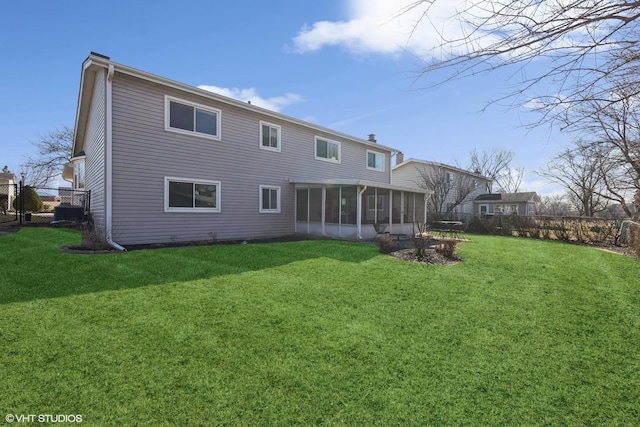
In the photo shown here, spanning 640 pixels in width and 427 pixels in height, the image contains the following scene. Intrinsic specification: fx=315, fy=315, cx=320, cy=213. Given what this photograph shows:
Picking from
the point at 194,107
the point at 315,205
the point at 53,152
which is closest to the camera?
the point at 194,107

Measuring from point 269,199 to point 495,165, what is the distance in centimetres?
3178

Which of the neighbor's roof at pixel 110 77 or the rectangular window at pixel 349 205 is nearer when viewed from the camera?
the neighbor's roof at pixel 110 77

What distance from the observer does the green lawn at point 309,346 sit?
8.24 ft

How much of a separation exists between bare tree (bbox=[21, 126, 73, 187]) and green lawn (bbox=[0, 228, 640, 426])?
28.5m

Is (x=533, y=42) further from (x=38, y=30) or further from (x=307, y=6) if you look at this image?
(x=38, y=30)

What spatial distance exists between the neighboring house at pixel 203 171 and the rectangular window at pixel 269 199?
5 centimetres

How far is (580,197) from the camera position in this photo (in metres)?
28.5

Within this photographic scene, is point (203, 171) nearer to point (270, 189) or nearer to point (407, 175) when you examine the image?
point (270, 189)

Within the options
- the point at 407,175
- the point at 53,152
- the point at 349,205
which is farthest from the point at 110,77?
the point at 53,152

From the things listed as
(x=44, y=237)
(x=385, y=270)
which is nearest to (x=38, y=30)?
(x=44, y=237)

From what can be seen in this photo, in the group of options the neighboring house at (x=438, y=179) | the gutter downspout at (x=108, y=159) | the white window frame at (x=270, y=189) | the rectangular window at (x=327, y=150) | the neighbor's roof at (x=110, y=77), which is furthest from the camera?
the neighboring house at (x=438, y=179)

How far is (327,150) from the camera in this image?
650 inches

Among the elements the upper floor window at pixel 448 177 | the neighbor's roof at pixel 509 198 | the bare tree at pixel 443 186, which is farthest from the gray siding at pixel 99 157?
the neighbor's roof at pixel 509 198

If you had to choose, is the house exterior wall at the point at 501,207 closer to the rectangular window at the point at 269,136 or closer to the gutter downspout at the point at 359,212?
the gutter downspout at the point at 359,212
